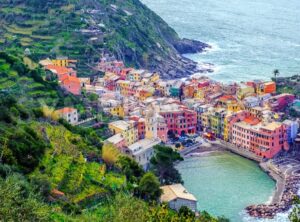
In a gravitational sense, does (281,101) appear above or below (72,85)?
below

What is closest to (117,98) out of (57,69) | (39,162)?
(57,69)

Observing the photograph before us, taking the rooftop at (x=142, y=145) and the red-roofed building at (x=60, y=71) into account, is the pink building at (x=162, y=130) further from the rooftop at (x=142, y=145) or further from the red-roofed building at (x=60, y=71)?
the red-roofed building at (x=60, y=71)

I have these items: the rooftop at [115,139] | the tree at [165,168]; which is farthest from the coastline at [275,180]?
the rooftop at [115,139]

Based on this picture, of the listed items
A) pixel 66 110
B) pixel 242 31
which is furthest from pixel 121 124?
pixel 242 31

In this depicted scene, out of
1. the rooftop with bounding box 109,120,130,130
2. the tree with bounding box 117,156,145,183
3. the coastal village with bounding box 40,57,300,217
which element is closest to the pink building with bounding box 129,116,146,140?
the coastal village with bounding box 40,57,300,217

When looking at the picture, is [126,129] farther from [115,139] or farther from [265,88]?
[265,88]

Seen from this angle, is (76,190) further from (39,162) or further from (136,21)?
(136,21)
